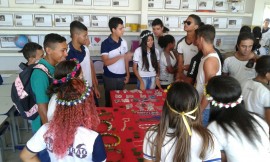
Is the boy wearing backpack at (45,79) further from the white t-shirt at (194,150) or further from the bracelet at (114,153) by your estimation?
the white t-shirt at (194,150)

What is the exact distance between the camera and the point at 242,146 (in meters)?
1.34

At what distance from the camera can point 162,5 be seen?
500 centimetres

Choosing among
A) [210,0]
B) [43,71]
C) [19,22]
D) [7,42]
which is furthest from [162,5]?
[43,71]

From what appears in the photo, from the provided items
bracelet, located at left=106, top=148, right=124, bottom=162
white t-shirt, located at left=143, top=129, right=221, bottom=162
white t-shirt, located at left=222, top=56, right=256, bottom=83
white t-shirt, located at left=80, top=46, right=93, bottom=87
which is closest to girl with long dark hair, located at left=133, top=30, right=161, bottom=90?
white t-shirt, located at left=80, top=46, right=93, bottom=87

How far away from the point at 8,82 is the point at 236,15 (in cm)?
448

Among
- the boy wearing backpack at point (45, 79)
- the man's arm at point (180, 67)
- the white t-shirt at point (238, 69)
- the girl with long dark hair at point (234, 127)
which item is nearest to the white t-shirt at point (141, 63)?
the man's arm at point (180, 67)

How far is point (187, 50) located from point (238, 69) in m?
0.70

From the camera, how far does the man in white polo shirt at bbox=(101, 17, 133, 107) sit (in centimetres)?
318

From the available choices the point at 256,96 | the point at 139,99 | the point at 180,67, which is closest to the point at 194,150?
the point at 256,96

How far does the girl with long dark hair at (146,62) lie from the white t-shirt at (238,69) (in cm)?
88

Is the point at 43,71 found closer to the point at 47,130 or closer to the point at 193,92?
the point at 47,130

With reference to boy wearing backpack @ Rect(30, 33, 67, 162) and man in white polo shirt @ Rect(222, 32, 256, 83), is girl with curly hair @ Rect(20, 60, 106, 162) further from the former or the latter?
man in white polo shirt @ Rect(222, 32, 256, 83)

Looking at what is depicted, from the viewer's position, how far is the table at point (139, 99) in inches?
100.0

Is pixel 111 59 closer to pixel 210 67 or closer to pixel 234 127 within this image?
pixel 210 67
